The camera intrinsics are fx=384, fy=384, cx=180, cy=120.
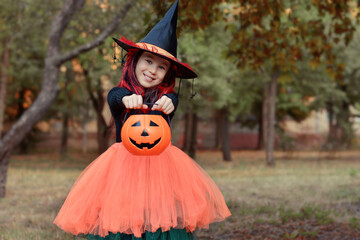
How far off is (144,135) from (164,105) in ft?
1.16

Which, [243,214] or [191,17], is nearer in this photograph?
[191,17]

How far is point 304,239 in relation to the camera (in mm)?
5617

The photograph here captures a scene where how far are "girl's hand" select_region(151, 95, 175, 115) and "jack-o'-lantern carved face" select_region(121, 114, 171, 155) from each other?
10cm

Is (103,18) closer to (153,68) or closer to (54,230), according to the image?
(54,230)

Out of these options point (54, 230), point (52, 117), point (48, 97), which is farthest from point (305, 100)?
point (54, 230)

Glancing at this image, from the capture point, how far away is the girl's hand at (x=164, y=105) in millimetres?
3445

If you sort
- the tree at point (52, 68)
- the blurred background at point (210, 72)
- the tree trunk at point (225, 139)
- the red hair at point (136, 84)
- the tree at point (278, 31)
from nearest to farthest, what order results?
the red hair at point (136, 84), the tree at point (278, 31), the blurred background at point (210, 72), the tree at point (52, 68), the tree trunk at point (225, 139)

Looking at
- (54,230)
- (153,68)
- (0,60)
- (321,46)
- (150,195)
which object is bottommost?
(54,230)

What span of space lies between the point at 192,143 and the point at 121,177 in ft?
58.8

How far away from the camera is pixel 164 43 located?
3691 mm

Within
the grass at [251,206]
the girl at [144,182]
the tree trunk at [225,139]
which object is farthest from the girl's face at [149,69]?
the tree trunk at [225,139]

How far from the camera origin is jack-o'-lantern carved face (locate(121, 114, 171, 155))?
10.8ft

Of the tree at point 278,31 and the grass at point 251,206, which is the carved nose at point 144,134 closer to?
the grass at point 251,206

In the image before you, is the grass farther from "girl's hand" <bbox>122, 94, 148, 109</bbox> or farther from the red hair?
"girl's hand" <bbox>122, 94, 148, 109</bbox>
